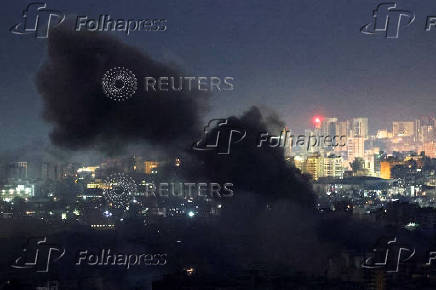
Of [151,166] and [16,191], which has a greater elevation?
[151,166]

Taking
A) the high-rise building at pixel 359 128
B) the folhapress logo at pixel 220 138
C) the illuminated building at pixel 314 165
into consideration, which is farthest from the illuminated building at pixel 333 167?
the folhapress logo at pixel 220 138

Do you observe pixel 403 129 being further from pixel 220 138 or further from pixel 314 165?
pixel 220 138

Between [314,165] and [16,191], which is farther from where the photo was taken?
[314,165]

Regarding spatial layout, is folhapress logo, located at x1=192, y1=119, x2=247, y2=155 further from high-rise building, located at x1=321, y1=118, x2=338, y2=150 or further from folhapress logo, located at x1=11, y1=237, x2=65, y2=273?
high-rise building, located at x1=321, y1=118, x2=338, y2=150

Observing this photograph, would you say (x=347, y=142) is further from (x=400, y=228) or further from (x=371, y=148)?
(x=400, y=228)

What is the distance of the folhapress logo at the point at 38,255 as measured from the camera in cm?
2302

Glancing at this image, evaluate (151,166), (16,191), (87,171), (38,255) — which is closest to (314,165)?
(87,171)

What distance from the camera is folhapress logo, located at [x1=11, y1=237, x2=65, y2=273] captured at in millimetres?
23022

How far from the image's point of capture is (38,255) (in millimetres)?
24266

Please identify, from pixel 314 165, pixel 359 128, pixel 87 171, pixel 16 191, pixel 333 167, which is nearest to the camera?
pixel 87 171

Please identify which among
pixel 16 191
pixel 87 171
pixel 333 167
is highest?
pixel 333 167

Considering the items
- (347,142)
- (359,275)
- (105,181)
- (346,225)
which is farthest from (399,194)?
(359,275)

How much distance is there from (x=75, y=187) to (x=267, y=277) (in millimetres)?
14144

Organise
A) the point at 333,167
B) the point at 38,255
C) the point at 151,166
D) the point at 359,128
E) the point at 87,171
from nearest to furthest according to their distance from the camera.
Result: 1. the point at 38,255
2. the point at 151,166
3. the point at 87,171
4. the point at 333,167
5. the point at 359,128
